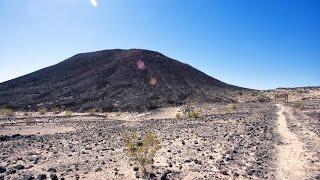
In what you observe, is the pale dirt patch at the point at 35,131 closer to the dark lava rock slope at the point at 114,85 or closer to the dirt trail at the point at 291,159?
the dirt trail at the point at 291,159

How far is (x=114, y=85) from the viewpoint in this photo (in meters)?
88.7

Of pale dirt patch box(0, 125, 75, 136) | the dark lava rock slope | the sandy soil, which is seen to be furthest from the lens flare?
the sandy soil

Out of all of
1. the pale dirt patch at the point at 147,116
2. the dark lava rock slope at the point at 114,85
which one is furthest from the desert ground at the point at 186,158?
the dark lava rock slope at the point at 114,85

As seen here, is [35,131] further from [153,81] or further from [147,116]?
[153,81]

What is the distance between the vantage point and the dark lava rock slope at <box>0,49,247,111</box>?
251 feet

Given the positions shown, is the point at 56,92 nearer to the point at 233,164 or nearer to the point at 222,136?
the point at 222,136

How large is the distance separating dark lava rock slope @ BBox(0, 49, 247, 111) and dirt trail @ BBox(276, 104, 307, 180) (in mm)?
46501

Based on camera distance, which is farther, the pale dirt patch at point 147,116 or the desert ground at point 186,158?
the pale dirt patch at point 147,116

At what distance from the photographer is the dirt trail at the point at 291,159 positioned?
13359mm

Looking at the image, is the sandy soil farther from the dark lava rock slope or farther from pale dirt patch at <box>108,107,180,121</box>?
the dark lava rock slope

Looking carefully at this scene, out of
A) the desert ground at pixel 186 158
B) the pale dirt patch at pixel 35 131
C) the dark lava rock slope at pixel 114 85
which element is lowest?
the pale dirt patch at pixel 35 131

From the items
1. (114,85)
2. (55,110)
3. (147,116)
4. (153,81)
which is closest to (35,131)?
(147,116)

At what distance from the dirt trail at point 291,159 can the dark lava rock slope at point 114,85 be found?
4650 centimetres

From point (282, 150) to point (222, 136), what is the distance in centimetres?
623
